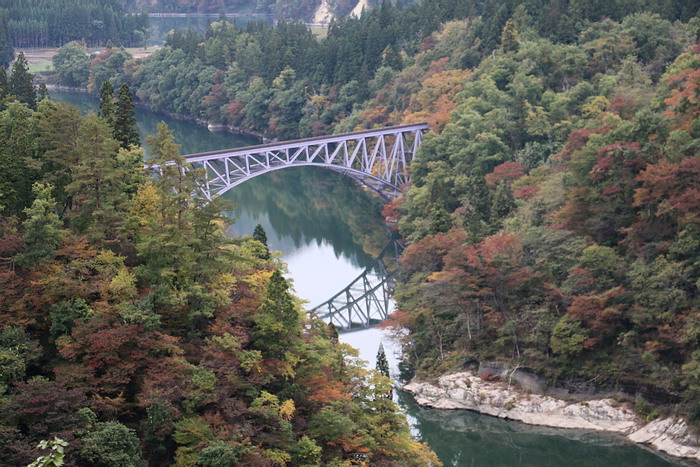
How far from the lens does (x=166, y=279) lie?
30203mm

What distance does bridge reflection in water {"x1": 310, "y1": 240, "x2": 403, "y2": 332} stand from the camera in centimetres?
→ 4722

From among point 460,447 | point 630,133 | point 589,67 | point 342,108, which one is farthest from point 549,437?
point 342,108

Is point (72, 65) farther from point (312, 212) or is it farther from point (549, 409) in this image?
point (549, 409)

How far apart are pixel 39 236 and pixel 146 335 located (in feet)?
14.6

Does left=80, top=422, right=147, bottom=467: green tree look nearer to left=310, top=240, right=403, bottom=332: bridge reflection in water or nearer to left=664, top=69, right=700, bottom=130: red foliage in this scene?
left=310, top=240, right=403, bottom=332: bridge reflection in water

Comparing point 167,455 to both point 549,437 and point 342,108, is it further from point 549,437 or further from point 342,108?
point 342,108

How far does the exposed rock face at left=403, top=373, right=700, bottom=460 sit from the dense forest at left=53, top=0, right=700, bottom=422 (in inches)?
32.5

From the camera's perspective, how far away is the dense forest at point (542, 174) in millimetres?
38562

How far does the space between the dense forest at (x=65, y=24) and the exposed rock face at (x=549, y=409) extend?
282 feet

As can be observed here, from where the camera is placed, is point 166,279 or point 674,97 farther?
point 674,97

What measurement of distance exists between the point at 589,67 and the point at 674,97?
56.5ft

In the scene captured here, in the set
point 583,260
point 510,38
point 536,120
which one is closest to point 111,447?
point 583,260

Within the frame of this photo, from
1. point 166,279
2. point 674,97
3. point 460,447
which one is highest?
point 674,97

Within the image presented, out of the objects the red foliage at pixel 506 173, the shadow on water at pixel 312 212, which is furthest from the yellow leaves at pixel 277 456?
the shadow on water at pixel 312 212
